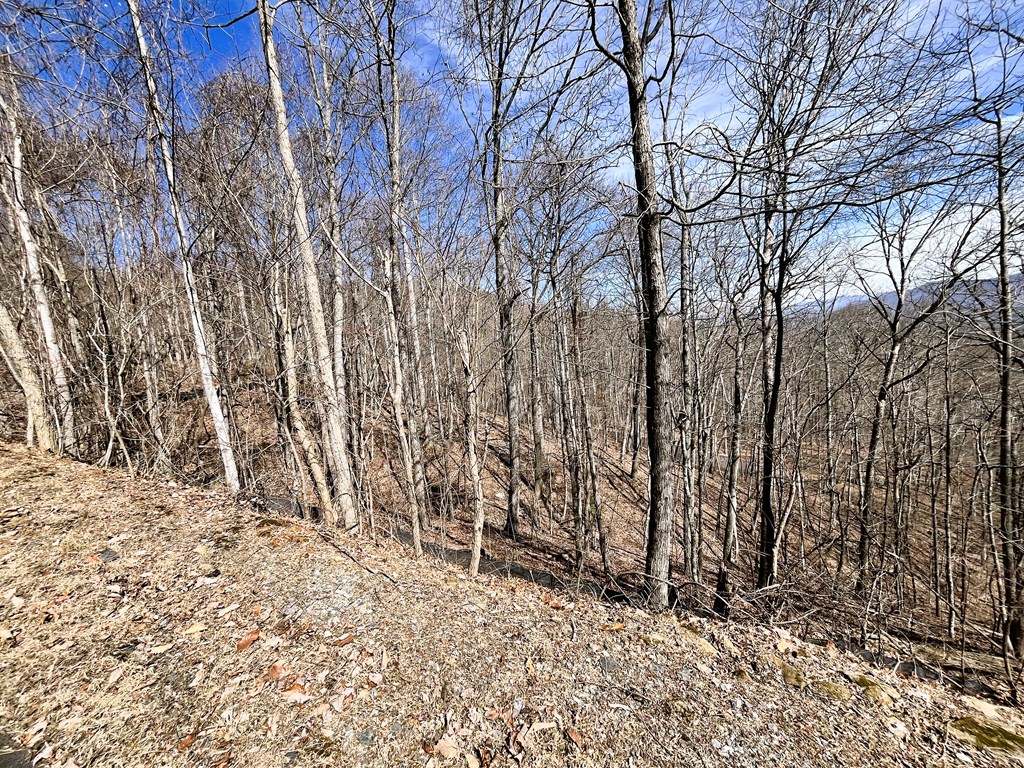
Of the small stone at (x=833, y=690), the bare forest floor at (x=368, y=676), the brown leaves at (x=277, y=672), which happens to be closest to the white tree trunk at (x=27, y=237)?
the bare forest floor at (x=368, y=676)

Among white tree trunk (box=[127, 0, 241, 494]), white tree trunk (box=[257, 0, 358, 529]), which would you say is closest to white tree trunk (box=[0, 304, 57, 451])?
white tree trunk (box=[127, 0, 241, 494])

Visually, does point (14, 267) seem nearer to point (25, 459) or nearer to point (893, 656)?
point (25, 459)

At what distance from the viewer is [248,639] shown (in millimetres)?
2619

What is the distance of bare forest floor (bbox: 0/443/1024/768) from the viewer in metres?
2.04

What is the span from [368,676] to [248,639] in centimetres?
94

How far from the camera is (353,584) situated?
338 cm

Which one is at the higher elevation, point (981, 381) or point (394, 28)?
point (394, 28)

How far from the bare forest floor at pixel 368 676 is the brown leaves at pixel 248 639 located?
1 cm

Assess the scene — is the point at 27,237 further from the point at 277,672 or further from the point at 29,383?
Answer: the point at 277,672

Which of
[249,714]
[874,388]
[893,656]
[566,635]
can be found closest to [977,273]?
[874,388]

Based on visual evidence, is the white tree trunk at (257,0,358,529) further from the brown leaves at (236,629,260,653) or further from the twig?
the brown leaves at (236,629,260,653)

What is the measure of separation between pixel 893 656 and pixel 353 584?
579cm

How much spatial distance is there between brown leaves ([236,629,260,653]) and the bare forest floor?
0.5 inches

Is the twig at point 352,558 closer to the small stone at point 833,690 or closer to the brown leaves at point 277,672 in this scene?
the brown leaves at point 277,672
